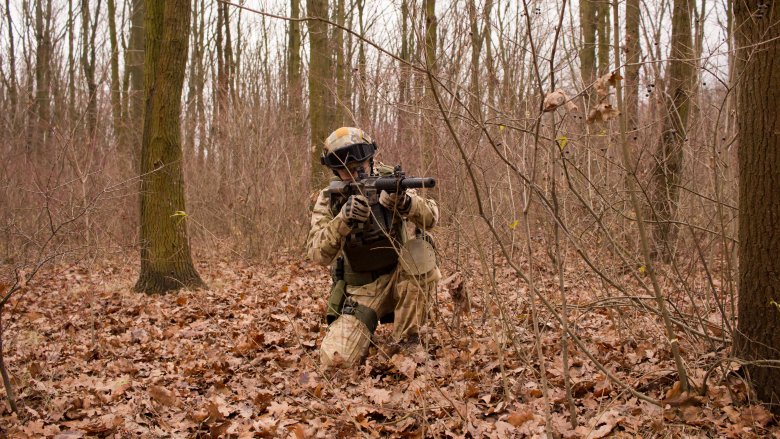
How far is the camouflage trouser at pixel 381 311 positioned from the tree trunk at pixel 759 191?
1.82 metres

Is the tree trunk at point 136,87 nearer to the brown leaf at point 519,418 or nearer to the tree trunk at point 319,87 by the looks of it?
the tree trunk at point 319,87

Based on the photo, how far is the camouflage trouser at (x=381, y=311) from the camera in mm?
4020

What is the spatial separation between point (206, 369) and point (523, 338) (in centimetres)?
206

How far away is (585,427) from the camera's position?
276cm

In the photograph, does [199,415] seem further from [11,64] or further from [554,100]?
[11,64]

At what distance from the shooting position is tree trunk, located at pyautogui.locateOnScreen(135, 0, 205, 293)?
21.7ft

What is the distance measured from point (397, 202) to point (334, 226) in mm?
478

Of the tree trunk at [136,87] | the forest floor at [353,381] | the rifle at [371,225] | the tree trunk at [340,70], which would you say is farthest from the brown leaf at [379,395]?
the tree trunk at [136,87]

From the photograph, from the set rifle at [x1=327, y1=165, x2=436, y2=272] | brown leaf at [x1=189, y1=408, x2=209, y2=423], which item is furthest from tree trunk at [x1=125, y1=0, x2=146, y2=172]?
brown leaf at [x1=189, y1=408, x2=209, y2=423]

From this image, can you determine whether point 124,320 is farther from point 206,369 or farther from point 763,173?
point 763,173

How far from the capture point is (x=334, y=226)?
13.2 ft

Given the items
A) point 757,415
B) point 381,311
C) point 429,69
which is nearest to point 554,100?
point 429,69

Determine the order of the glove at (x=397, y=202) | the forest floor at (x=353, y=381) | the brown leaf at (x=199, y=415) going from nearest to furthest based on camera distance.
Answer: the forest floor at (x=353, y=381) < the brown leaf at (x=199, y=415) < the glove at (x=397, y=202)

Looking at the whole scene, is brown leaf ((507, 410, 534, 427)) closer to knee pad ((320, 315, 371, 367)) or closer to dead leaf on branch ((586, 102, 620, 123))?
knee pad ((320, 315, 371, 367))
